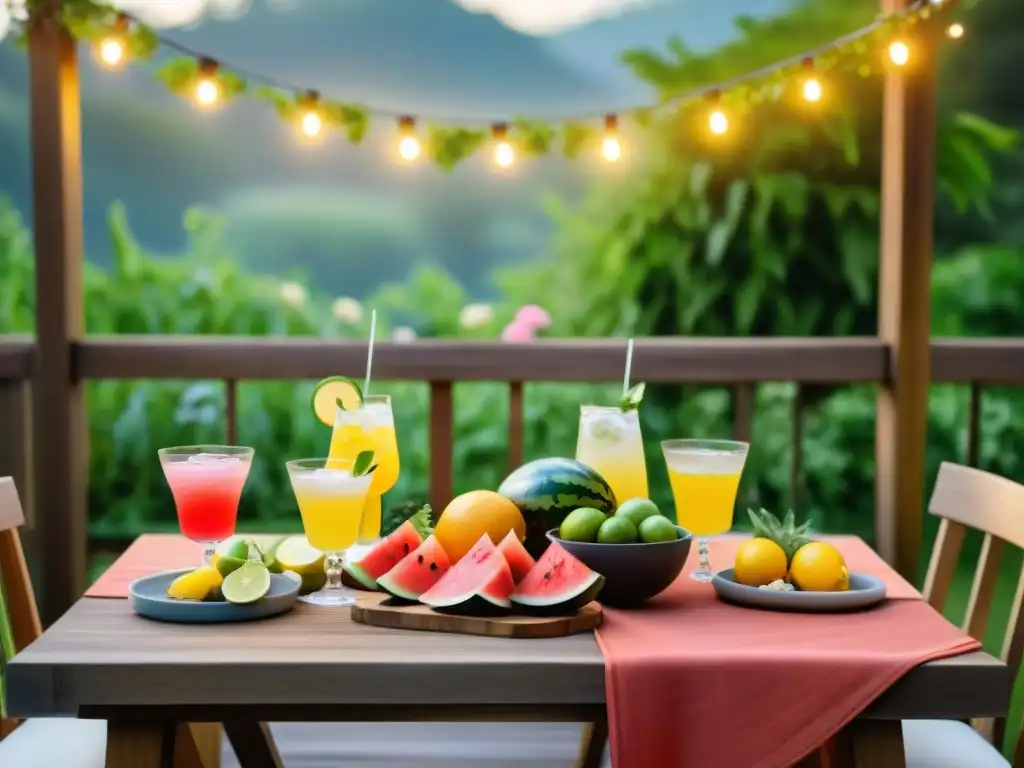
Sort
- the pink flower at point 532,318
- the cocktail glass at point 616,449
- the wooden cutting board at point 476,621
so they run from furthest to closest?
the pink flower at point 532,318 → the cocktail glass at point 616,449 → the wooden cutting board at point 476,621

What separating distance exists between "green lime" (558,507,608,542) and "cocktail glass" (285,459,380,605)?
1.00ft

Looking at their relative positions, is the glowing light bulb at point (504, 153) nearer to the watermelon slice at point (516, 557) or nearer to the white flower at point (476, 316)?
the white flower at point (476, 316)

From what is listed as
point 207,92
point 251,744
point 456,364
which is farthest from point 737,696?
point 207,92

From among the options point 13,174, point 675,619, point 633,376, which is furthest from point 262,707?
point 13,174

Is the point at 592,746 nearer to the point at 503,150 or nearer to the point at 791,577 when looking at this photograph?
the point at 791,577

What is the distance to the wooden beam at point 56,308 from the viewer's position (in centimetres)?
290

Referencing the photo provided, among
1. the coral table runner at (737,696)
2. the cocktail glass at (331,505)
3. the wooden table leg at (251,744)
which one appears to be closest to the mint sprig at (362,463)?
the cocktail glass at (331,505)

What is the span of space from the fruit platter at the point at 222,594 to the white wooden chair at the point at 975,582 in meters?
0.99

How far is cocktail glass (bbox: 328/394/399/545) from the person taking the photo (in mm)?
1944

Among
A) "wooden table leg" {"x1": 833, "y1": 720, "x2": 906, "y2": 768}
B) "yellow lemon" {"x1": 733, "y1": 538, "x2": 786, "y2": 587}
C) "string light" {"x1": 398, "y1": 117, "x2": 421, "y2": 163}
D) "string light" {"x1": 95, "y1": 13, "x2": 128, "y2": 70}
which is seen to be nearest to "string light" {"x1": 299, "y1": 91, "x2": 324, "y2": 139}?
"string light" {"x1": 398, "y1": 117, "x2": 421, "y2": 163}

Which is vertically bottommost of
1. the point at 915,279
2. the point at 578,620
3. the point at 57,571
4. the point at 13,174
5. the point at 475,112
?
the point at 57,571

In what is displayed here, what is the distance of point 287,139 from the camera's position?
441cm

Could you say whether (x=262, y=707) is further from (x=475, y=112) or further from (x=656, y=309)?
(x=475, y=112)

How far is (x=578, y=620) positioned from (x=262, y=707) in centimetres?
42
